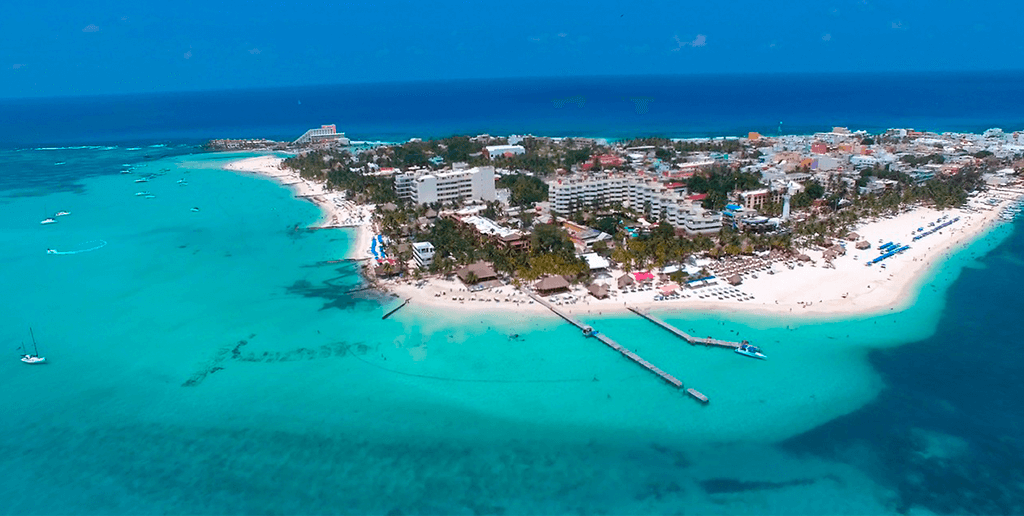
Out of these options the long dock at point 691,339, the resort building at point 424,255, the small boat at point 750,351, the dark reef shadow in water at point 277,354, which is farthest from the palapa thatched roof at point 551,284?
the small boat at point 750,351

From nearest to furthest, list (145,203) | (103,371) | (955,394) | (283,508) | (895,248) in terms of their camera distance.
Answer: (283,508)
(955,394)
(103,371)
(895,248)
(145,203)

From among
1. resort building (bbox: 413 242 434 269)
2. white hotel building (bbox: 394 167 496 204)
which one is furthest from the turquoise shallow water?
white hotel building (bbox: 394 167 496 204)

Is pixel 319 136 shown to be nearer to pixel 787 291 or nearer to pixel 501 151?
pixel 501 151

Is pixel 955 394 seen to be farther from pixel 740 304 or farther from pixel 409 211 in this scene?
pixel 409 211

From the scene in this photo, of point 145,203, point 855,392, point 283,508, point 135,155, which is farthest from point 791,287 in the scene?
point 135,155

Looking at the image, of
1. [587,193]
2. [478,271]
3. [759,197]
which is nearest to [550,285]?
[478,271]
